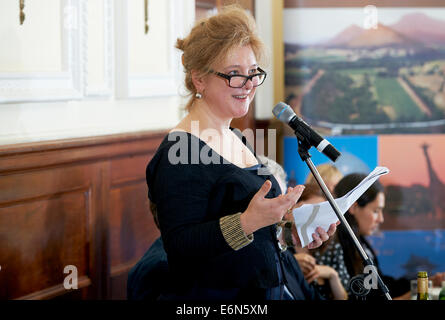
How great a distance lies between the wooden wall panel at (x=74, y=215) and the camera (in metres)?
2.34

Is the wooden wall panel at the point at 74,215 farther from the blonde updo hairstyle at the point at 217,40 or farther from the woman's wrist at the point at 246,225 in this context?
the woman's wrist at the point at 246,225

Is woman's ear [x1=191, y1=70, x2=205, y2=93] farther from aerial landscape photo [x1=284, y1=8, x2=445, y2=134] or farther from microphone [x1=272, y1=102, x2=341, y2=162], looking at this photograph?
aerial landscape photo [x1=284, y1=8, x2=445, y2=134]

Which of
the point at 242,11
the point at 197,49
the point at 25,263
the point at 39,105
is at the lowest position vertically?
the point at 25,263

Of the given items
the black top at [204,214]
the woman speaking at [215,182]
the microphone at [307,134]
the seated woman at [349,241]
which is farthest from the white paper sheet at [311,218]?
the seated woman at [349,241]

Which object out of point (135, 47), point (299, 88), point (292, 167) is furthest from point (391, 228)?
point (135, 47)

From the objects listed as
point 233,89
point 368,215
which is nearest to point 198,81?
A: point 233,89

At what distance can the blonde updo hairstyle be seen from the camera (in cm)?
193

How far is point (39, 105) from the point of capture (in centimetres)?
244

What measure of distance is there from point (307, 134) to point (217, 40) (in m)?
0.46

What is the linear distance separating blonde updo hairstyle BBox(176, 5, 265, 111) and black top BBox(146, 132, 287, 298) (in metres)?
0.23

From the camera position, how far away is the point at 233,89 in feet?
6.31

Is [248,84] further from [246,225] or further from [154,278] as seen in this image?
[154,278]

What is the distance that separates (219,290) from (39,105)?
1024 mm

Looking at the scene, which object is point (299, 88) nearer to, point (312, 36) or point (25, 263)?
point (312, 36)
